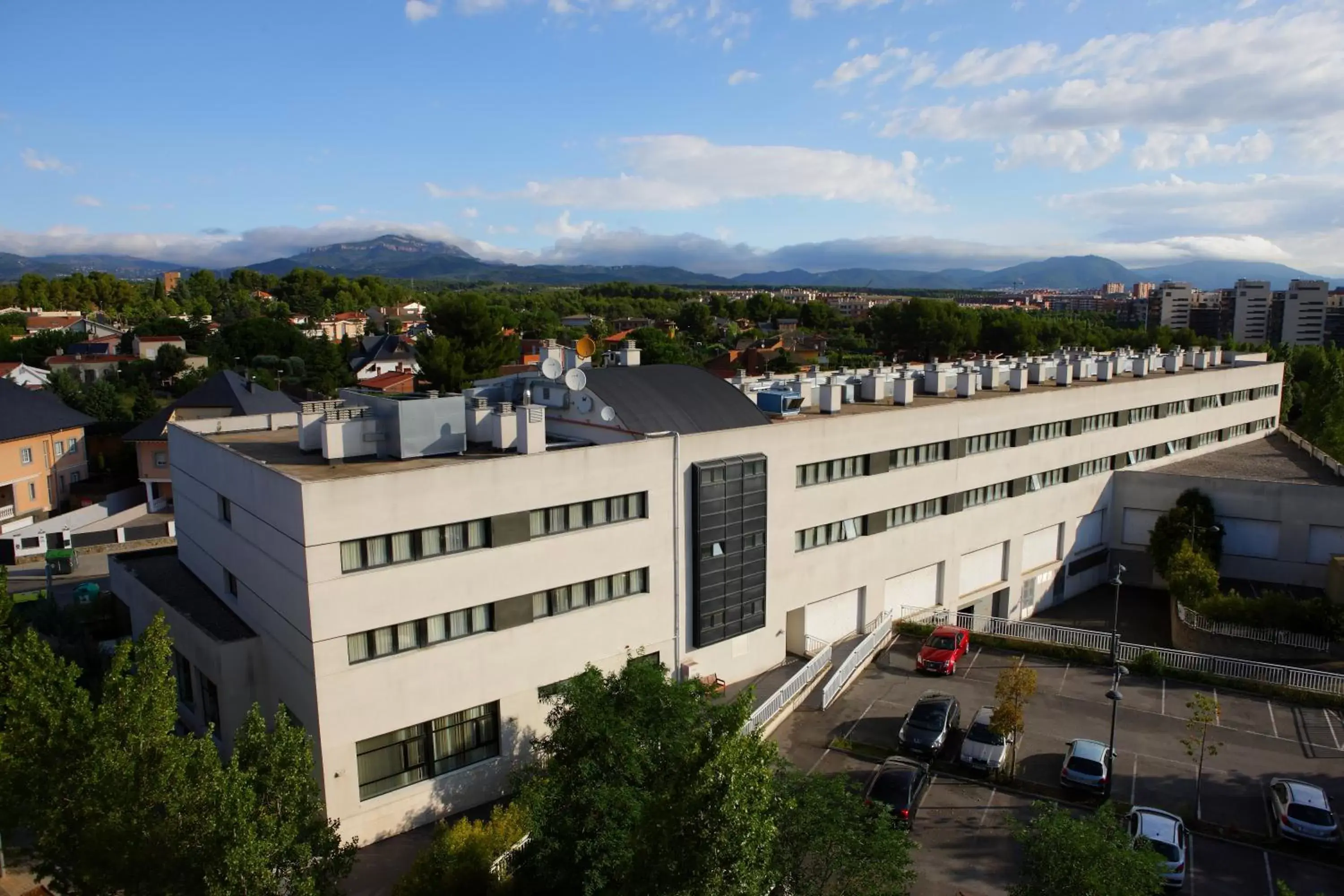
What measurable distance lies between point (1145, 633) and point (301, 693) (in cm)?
3459

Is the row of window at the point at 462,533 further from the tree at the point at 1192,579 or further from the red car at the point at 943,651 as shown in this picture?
the tree at the point at 1192,579

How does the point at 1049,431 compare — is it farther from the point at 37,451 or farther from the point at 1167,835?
the point at 37,451

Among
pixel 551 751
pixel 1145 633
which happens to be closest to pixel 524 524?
pixel 551 751

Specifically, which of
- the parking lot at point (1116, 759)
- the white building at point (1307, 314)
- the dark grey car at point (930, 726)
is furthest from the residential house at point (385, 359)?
the white building at point (1307, 314)

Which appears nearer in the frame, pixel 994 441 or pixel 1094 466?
pixel 994 441

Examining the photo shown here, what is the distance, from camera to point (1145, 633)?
125 feet

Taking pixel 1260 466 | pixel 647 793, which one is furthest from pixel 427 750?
pixel 1260 466

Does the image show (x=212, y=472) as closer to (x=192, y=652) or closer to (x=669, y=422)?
(x=192, y=652)

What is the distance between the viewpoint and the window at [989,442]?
37219mm

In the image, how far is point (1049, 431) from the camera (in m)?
40.9

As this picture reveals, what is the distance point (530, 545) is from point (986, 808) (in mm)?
14019

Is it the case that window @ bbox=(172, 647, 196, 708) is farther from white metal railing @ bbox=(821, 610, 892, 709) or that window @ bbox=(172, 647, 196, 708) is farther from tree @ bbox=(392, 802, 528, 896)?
white metal railing @ bbox=(821, 610, 892, 709)

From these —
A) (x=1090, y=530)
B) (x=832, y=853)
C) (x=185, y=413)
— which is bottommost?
(x=1090, y=530)

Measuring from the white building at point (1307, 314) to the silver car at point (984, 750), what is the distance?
598 feet
